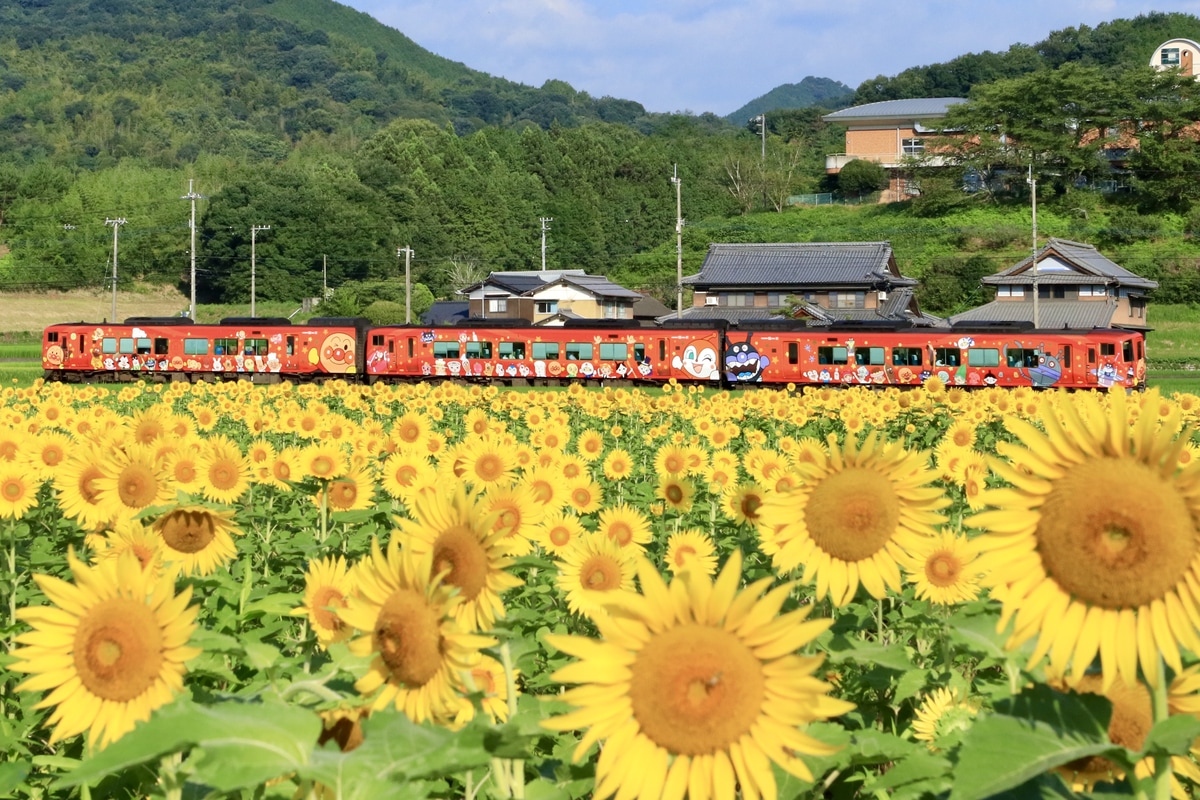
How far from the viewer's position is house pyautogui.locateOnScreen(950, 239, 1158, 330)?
54781 millimetres

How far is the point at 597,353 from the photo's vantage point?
39844 mm

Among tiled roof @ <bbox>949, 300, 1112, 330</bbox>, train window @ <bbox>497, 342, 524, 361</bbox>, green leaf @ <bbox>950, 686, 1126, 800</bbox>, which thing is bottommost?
green leaf @ <bbox>950, 686, 1126, 800</bbox>

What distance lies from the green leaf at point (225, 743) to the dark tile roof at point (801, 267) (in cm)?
5799

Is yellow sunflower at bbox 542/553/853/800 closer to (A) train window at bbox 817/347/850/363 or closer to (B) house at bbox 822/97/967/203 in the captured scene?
(A) train window at bbox 817/347/850/363

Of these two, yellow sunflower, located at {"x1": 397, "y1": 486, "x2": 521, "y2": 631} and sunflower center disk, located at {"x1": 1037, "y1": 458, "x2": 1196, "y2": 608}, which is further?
yellow sunflower, located at {"x1": 397, "y1": 486, "x2": 521, "y2": 631}

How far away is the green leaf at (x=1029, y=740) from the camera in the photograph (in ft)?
5.76

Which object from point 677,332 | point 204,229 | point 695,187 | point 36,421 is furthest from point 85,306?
point 36,421

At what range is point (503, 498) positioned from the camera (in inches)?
154

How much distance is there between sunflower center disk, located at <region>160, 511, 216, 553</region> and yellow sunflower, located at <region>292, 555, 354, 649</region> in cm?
36

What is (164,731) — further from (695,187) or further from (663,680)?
(695,187)

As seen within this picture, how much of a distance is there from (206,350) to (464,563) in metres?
41.9

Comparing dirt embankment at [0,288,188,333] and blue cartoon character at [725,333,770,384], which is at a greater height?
dirt embankment at [0,288,188,333]

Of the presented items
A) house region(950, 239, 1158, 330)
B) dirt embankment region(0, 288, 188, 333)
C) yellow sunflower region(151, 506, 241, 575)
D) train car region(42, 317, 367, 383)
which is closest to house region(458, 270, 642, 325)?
house region(950, 239, 1158, 330)

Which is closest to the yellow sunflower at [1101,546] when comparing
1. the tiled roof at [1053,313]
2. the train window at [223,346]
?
the train window at [223,346]
